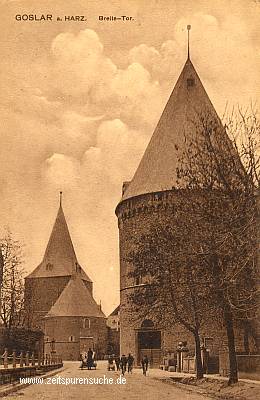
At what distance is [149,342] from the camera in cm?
3772

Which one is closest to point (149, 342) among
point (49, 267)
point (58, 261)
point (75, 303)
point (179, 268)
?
point (179, 268)

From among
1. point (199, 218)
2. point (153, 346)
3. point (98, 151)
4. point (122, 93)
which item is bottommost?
point (153, 346)

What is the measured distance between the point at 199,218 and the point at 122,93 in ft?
13.0

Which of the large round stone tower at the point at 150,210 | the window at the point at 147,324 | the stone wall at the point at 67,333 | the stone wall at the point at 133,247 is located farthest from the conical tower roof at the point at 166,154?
the stone wall at the point at 67,333

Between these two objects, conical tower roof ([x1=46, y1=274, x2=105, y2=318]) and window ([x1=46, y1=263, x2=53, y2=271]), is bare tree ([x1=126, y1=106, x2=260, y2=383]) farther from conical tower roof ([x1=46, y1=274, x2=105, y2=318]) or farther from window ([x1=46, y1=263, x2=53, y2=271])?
conical tower roof ([x1=46, y1=274, x2=105, y2=318])

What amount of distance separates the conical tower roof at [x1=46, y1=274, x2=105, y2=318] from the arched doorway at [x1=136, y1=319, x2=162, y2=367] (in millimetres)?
27116

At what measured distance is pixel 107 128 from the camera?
17656 mm

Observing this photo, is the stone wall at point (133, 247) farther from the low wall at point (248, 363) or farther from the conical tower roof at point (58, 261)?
the conical tower roof at point (58, 261)

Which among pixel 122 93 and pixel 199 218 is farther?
pixel 199 218

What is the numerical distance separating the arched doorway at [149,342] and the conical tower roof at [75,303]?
27116 millimetres

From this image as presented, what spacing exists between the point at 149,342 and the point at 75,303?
3044 centimetres

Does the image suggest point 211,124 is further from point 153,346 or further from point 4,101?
point 153,346

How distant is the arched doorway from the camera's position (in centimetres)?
3734

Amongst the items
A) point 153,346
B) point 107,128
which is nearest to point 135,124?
point 107,128
